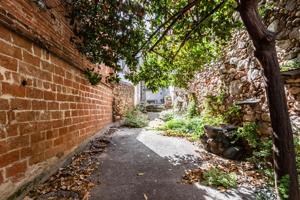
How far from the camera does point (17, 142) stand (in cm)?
241

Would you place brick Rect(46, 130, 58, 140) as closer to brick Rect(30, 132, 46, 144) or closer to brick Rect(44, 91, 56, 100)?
brick Rect(30, 132, 46, 144)

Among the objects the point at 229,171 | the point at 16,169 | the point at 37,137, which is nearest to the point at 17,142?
the point at 16,169

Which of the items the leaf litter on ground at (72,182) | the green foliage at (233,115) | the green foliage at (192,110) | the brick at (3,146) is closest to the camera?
the brick at (3,146)

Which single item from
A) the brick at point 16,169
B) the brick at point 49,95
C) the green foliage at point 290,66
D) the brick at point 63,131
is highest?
the green foliage at point 290,66

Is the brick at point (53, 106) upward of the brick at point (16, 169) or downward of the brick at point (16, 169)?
upward

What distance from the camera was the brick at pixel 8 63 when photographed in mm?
2197

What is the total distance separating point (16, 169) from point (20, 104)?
806 millimetres

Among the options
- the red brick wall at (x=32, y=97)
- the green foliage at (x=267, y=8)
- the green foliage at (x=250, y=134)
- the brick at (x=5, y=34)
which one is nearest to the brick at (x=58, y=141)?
→ the red brick wall at (x=32, y=97)

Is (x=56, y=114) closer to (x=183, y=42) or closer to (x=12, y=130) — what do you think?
(x=12, y=130)

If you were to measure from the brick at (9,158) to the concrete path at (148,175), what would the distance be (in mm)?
1155

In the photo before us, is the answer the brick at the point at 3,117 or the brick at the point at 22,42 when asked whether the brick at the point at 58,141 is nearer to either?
the brick at the point at 3,117

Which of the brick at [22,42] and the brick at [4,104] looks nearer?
the brick at [4,104]

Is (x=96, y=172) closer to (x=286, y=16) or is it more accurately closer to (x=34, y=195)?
(x=34, y=195)

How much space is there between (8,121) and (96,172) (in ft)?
6.33
